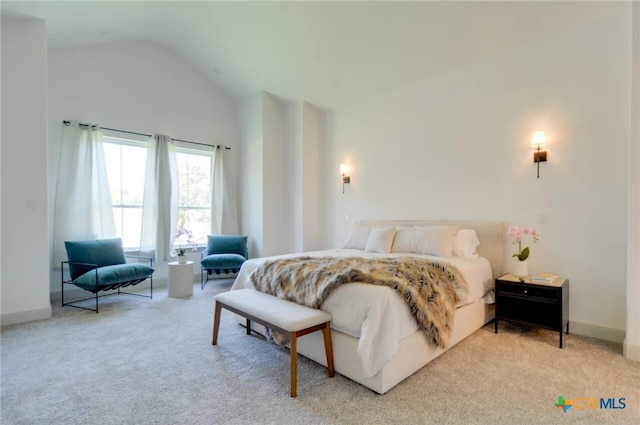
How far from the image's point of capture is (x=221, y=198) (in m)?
5.91

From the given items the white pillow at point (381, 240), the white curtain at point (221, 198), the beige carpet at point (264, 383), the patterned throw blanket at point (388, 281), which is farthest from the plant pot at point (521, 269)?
the white curtain at point (221, 198)

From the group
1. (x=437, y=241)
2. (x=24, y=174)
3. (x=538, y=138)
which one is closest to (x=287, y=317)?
(x=437, y=241)

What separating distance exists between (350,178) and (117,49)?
4093mm

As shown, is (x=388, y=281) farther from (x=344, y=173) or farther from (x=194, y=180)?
(x=194, y=180)

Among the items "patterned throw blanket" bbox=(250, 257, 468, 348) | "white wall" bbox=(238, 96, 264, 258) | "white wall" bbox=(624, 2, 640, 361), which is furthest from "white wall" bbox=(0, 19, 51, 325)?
"white wall" bbox=(624, 2, 640, 361)

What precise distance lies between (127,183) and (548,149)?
562 centimetres

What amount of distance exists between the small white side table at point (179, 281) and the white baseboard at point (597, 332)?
4.51m

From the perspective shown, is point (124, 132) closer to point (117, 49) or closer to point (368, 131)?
point (117, 49)

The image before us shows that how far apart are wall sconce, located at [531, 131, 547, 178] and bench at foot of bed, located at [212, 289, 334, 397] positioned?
266cm

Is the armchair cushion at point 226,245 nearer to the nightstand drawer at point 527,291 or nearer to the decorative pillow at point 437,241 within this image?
the decorative pillow at point 437,241

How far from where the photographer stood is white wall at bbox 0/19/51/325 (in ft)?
11.0

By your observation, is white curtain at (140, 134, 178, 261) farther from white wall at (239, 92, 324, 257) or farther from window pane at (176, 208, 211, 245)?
white wall at (239, 92, 324, 257)

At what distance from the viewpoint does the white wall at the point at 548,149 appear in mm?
2803

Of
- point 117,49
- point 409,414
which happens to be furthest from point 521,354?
point 117,49
